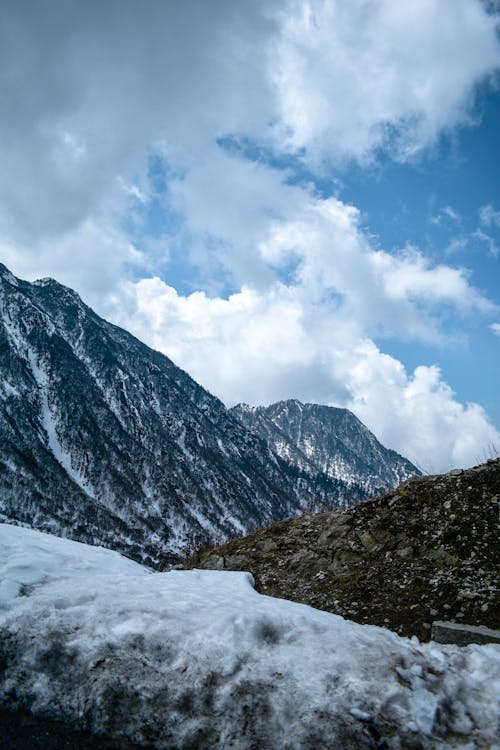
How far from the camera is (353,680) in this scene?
6.22m

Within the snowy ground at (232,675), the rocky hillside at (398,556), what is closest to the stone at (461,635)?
the snowy ground at (232,675)

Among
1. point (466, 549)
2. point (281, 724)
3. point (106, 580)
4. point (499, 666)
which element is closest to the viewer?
point (281, 724)

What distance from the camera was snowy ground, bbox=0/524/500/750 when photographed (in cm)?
557

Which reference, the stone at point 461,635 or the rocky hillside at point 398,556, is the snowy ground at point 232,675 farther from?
the rocky hillside at point 398,556

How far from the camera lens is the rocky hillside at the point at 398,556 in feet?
36.6

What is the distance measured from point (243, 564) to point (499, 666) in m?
10.7

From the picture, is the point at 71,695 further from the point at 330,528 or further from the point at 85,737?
the point at 330,528

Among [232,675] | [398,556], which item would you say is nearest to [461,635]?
[232,675]

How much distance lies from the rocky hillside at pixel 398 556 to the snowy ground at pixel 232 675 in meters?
3.87

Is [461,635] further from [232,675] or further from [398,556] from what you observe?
[398,556]

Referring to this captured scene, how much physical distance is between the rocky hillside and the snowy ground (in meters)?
3.87

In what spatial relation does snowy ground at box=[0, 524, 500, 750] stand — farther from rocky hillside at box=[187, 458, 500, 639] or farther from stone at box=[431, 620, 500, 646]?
rocky hillside at box=[187, 458, 500, 639]

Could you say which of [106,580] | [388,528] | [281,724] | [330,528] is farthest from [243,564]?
[281,724]

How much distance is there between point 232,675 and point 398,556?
29.1 feet
